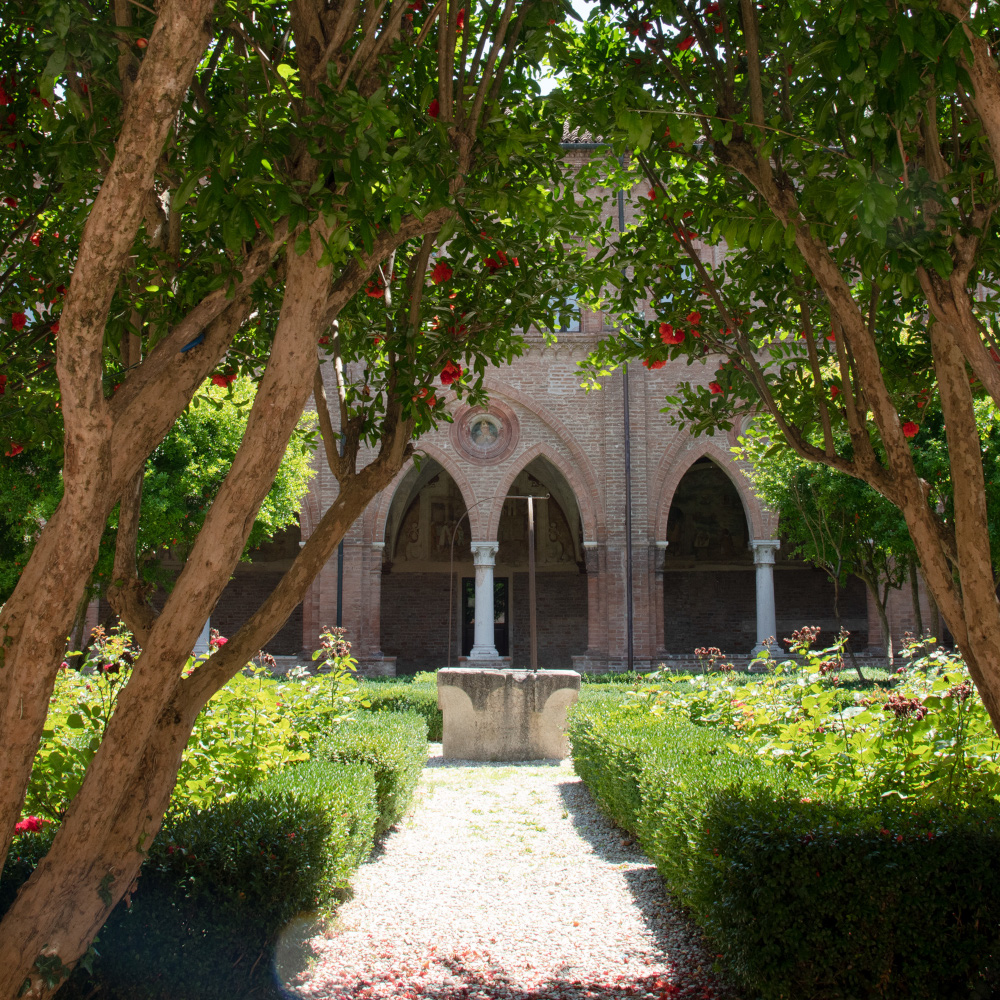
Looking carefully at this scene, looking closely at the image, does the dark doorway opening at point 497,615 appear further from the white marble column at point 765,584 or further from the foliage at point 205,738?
the foliage at point 205,738

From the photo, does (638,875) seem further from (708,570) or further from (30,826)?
(708,570)

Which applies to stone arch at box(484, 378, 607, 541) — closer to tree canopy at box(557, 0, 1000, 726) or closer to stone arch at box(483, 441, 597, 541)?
stone arch at box(483, 441, 597, 541)

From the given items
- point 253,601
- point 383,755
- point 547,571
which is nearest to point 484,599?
point 547,571

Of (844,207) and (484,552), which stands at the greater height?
(484,552)

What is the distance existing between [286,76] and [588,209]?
1609mm

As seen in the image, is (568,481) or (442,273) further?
(568,481)

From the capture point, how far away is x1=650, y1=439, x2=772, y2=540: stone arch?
1747 centimetres

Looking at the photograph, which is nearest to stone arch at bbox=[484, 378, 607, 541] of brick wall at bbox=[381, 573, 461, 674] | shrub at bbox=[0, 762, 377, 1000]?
brick wall at bbox=[381, 573, 461, 674]

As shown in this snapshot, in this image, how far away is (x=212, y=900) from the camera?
129 inches

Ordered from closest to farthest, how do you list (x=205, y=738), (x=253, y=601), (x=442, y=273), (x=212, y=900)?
(x=212, y=900)
(x=442, y=273)
(x=205, y=738)
(x=253, y=601)

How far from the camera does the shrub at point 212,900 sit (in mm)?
3086

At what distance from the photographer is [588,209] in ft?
14.8

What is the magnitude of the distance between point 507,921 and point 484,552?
1307 cm

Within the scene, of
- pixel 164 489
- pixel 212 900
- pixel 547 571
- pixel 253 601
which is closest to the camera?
pixel 212 900
